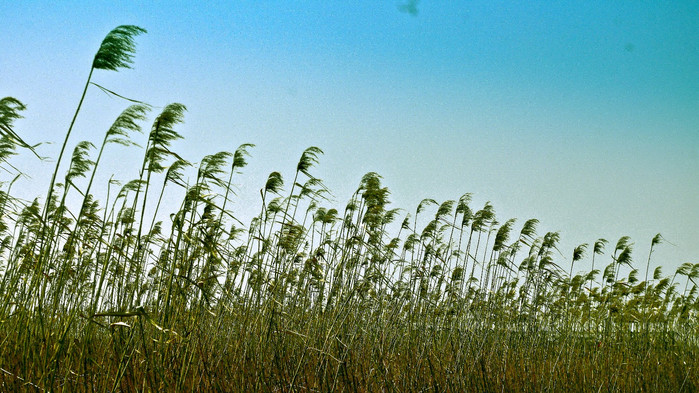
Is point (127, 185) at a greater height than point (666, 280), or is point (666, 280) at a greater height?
point (666, 280)

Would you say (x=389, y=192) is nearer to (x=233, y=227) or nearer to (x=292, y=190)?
(x=292, y=190)

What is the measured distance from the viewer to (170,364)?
115 inches

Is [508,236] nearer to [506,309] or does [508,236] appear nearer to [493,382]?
[506,309]

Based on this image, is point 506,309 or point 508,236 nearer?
point 508,236

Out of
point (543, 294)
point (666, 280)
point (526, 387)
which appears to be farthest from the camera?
point (666, 280)

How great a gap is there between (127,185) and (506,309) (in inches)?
203

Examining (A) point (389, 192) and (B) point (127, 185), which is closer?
(B) point (127, 185)

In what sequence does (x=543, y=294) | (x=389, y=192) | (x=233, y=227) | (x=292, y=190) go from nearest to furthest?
1. (x=292, y=190)
2. (x=389, y=192)
3. (x=233, y=227)
4. (x=543, y=294)

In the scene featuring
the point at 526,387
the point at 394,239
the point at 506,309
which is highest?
the point at 394,239

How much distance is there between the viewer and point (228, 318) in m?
4.37

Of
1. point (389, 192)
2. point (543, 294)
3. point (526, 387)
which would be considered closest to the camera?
point (389, 192)

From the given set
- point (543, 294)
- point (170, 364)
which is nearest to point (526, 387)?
point (543, 294)

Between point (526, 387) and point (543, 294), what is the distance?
2.39 metres

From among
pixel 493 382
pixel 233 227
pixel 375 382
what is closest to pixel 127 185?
pixel 375 382
